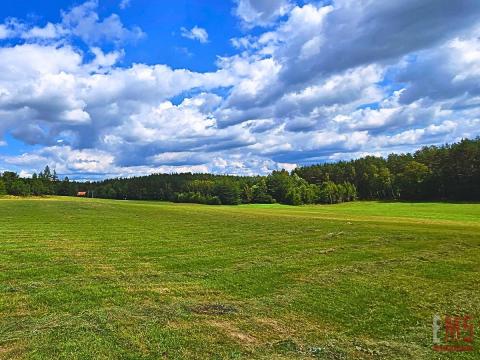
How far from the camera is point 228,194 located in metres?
132

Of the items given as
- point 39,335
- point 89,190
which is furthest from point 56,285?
point 89,190

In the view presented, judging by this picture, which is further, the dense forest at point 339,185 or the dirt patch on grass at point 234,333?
the dense forest at point 339,185

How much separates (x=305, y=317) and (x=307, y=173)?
495 ft

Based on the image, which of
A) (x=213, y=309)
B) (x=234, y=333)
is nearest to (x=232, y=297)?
(x=213, y=309)

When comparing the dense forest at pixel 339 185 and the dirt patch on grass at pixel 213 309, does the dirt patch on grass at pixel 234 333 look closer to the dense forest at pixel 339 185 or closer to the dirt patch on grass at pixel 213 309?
the dirt patch on grass at pixel 213 309

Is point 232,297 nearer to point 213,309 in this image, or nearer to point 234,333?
point 213,309

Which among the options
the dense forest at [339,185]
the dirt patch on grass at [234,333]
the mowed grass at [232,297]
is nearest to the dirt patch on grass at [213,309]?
the mowed grass at [232,297]

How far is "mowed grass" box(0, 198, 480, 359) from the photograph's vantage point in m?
9.06

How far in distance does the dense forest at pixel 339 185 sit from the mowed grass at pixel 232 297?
96.0 m

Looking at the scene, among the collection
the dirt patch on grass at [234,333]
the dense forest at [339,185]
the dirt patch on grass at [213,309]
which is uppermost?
the dense forest at [339,185]

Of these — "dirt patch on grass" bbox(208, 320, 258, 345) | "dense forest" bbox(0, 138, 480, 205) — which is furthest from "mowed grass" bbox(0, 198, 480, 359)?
"dense forest" bbox(0, 138, 480, 205)

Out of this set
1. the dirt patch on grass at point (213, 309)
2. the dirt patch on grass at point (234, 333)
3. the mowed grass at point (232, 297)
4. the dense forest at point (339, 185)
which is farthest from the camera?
the dense forest at point (339, 185)

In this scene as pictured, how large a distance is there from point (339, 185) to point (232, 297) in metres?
126

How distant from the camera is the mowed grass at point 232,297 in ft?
29.7
